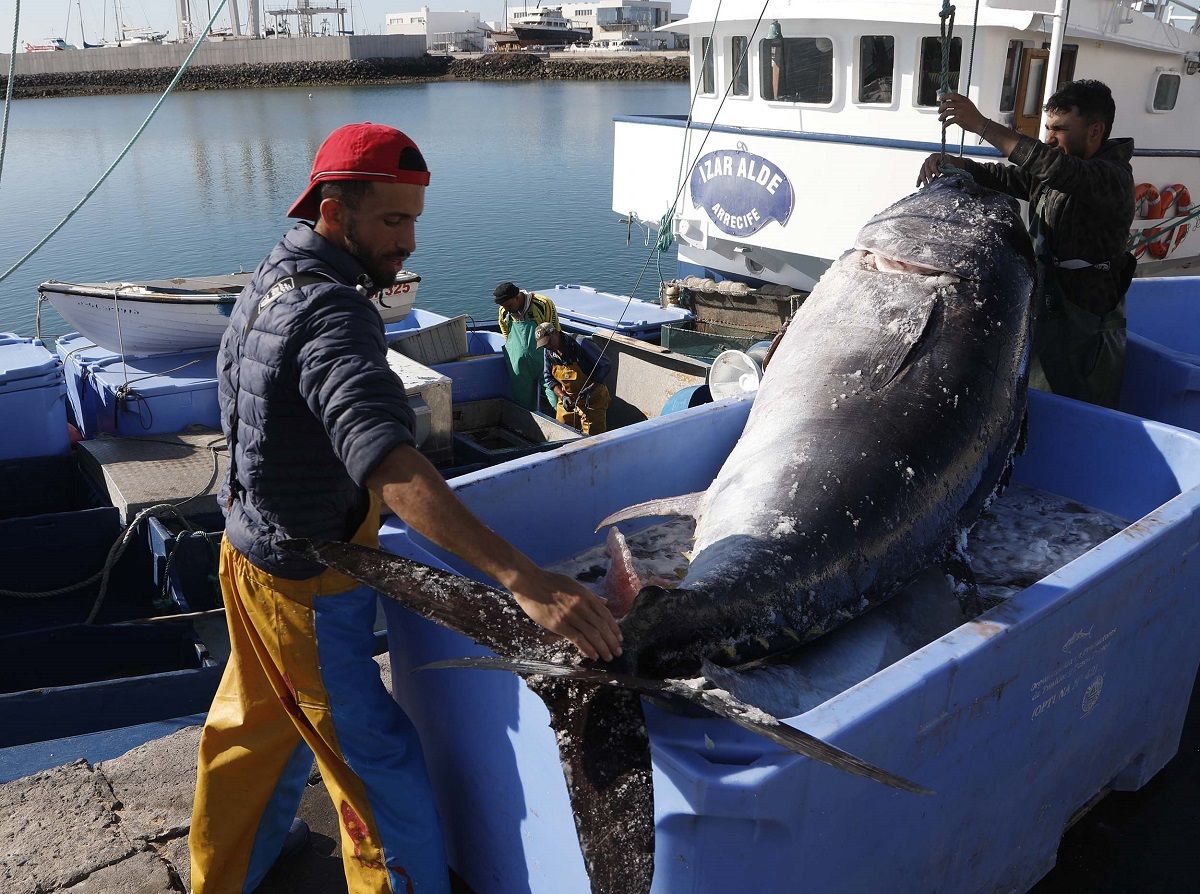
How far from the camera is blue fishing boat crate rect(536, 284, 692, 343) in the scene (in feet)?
32.6

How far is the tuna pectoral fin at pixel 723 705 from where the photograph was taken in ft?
5.85

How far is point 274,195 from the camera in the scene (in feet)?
93.8

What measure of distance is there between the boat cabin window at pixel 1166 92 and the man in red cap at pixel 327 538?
10.8 metres

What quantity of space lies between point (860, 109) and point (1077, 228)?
651 cm

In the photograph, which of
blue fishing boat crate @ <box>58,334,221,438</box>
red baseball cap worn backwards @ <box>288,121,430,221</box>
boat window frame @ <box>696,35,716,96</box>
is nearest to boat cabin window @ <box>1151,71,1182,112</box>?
boat window frame @ <box>696,35,716,96</box>

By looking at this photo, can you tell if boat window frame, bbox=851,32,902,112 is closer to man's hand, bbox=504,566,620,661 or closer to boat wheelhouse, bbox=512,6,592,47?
man's hand, bbox=504,566,620,661

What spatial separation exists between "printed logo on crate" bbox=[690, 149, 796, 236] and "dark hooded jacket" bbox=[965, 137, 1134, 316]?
20.1ft

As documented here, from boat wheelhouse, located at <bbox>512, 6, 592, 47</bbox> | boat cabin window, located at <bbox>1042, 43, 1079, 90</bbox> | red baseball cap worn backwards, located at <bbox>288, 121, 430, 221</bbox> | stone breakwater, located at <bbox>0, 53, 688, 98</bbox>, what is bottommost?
red baseball cap worn backwards, located at <bbox>288, 121, 430, 221</bbox>

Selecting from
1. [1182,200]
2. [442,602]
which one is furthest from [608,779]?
[1182,200]

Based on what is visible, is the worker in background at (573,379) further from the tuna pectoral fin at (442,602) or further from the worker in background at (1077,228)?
the tuna pectoral fin at (442,602)

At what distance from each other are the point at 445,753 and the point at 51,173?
113ft

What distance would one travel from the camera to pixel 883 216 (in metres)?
4.11

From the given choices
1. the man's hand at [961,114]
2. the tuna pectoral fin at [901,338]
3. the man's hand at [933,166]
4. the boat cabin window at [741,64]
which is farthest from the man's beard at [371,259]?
the boat cabin window at [741,64]

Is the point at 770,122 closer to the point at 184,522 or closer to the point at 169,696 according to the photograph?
the point at 184,522
